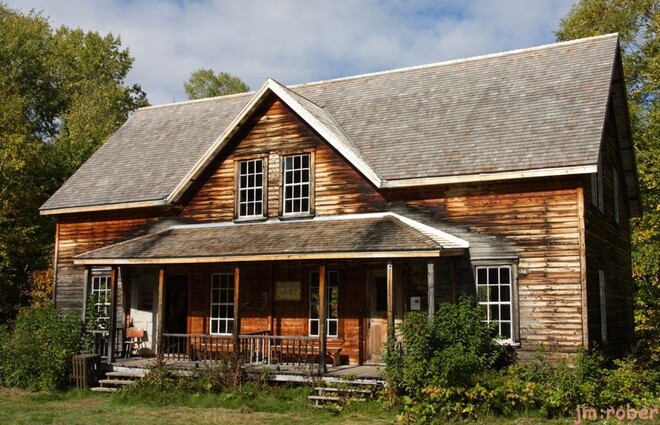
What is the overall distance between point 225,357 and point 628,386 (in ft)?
27.4

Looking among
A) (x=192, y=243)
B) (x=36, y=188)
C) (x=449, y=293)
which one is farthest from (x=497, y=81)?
(x=36, y=188)

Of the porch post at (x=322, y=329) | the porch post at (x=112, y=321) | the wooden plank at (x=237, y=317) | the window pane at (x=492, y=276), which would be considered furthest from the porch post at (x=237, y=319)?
the window pane at (x=492, y=276)

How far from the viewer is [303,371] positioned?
15.7 meters

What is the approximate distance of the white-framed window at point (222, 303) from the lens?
1941cm

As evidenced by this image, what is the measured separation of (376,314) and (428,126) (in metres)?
5.06

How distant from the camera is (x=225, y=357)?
15922mm

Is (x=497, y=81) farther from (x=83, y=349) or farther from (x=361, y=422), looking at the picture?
(x=83, y=349)

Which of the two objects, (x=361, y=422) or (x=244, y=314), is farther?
(x=244, y=314)

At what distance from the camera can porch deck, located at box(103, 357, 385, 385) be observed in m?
14.8

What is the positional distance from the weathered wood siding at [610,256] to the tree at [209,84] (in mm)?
43902

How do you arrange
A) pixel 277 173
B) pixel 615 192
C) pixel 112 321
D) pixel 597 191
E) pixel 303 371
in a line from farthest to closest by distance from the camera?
pixel 615 192 < pixel 277 173 < pixel 112 321 < pixel 597 191 < pixel 303 371

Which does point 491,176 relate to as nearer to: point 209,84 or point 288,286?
point 288,286

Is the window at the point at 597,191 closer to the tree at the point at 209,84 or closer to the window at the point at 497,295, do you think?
the window at the point at 497,295

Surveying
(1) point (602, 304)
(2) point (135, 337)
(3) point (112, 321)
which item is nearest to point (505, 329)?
(1) point (602, 304)
